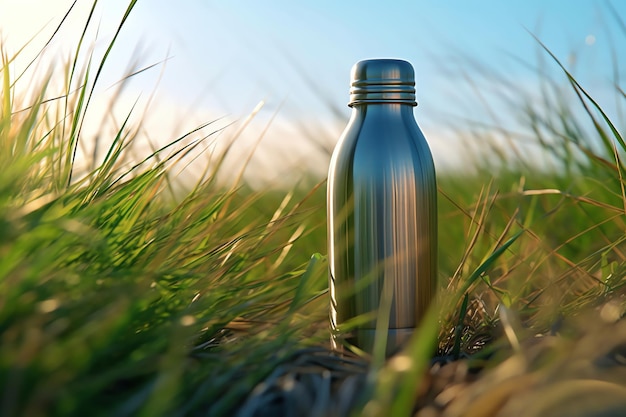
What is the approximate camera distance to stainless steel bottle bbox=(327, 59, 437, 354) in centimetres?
132

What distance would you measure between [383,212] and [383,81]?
0.82 ft

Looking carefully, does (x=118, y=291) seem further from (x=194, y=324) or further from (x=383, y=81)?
(x=383, y=81)

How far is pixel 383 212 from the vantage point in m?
1.33

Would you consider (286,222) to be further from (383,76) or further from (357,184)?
(383,76)

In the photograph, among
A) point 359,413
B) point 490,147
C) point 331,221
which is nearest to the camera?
point 359,413

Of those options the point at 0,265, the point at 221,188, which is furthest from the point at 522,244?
the point at 0,265

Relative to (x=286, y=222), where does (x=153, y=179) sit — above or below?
above

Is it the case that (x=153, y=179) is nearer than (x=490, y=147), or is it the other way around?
(x=153, y=179)

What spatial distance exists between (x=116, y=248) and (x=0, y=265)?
1.00 ft

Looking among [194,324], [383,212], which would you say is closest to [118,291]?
[194,324]

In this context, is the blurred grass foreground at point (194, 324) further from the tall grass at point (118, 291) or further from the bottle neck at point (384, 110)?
the bottle neck at point (384, 110)

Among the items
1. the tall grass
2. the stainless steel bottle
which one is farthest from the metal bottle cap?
the tall grass

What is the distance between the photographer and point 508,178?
8.82 ft

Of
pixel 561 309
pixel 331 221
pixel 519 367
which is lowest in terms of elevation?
pixel 561 309
